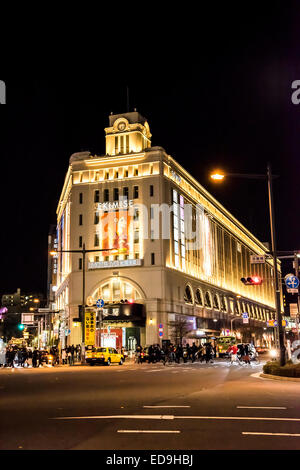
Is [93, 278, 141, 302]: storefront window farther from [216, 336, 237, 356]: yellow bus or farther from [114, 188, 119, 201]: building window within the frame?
[216, 336, 237, 356]: yellow bus

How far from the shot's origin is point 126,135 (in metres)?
75.6

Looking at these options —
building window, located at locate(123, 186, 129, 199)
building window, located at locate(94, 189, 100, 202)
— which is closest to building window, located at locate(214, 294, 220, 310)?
building window, located at locate(123, 186, 129, 199)

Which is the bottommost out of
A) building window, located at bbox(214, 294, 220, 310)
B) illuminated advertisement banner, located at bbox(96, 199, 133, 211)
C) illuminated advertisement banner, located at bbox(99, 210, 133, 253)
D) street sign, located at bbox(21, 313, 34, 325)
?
street sign, located at bbox(21, 313, 34, 325)

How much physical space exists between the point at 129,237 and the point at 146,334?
519 inches

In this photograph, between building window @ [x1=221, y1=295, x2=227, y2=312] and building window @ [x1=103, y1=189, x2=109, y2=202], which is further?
building window @ [x1=221, y1=295, x2=227, y2=312]

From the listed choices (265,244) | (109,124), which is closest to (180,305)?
(109,124)

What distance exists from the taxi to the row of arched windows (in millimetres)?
32954

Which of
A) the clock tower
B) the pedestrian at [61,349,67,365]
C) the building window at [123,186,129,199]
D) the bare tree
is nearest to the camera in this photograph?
the pedestrian at [61,349,67,365]

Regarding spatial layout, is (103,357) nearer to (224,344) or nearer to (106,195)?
(224,344)

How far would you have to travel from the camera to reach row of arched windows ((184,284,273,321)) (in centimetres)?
8034

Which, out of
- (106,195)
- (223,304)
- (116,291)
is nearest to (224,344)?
→ (116,291)

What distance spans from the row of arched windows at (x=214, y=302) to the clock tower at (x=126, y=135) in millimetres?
22282

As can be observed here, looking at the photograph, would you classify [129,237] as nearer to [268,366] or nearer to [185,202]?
[185,202]

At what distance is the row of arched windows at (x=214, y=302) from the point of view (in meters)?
80.3
